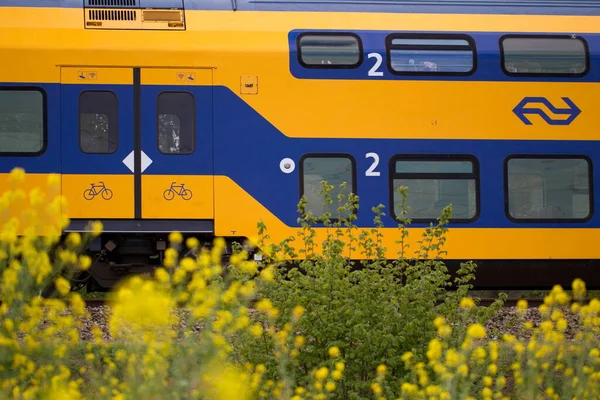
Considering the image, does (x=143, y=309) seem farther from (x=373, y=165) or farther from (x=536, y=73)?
(x=536, y=73)

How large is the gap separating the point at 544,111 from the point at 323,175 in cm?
251

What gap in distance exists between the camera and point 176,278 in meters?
3.71

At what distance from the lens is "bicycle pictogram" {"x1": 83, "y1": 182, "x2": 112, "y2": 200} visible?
7.98m

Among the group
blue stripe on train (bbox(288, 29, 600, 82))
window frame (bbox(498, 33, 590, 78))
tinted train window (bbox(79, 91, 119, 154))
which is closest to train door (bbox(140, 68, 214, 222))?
tinted train window (bbox(79, 91, 119, 154))

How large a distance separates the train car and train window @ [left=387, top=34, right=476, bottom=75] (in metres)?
0.02

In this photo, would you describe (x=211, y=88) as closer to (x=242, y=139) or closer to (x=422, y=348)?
(x=242, y=139)

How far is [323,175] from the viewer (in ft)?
27.2

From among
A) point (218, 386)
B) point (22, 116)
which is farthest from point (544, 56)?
point (218, 386)

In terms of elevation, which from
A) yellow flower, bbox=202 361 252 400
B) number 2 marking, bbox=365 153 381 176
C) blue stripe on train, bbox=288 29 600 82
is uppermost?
blue stripe on train, bbox=288 29 600 82

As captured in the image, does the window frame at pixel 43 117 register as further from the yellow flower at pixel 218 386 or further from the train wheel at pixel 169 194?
the yellow flower at pixel 218 386

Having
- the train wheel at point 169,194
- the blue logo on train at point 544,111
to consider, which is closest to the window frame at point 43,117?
the train wheel at point 169,194

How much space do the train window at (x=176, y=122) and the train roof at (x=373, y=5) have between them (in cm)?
103

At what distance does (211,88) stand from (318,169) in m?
1.40

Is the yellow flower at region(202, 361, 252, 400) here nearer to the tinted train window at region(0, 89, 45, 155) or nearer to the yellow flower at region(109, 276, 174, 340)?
the yellow flower at region(109, 276, 174, 340)
